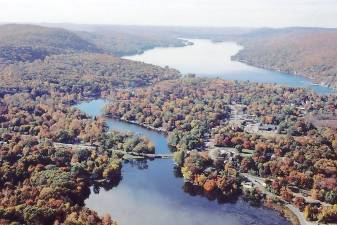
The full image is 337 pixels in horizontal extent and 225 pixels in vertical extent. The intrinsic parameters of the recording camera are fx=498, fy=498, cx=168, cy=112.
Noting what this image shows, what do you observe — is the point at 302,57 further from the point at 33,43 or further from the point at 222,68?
the point at 33,43

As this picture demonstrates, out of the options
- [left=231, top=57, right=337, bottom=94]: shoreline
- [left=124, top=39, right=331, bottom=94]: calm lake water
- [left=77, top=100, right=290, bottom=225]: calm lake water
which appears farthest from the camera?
[left=124, top=39, right=331, bottom=94]: calm lake water

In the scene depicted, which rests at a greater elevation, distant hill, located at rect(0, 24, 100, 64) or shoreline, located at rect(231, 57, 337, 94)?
distant hill, located at rect(0, 24, 100, 64)

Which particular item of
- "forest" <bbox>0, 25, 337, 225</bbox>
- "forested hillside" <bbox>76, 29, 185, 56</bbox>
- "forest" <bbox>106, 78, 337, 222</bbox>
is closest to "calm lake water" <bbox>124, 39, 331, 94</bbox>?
"forested hillside" <bbox>76, 29, 185, 56</bbox>

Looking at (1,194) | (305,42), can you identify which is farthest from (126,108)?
(305,42)

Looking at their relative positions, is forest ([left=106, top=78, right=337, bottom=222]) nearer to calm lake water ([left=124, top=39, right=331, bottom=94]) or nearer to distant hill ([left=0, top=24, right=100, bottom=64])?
calm lake water ([left=124, top=39, right=331, bottom=94])

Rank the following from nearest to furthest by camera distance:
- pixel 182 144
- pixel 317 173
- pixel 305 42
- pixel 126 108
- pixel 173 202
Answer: pixel 173 202, pixel 317 173, pixel 182 144, pixel 126 108, pixel 305 42

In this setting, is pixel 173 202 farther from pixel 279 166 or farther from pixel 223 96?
pixel 223 96

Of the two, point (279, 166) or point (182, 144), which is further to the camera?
point (182, 144)

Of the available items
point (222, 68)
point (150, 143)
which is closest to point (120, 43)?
point (222, 68)
